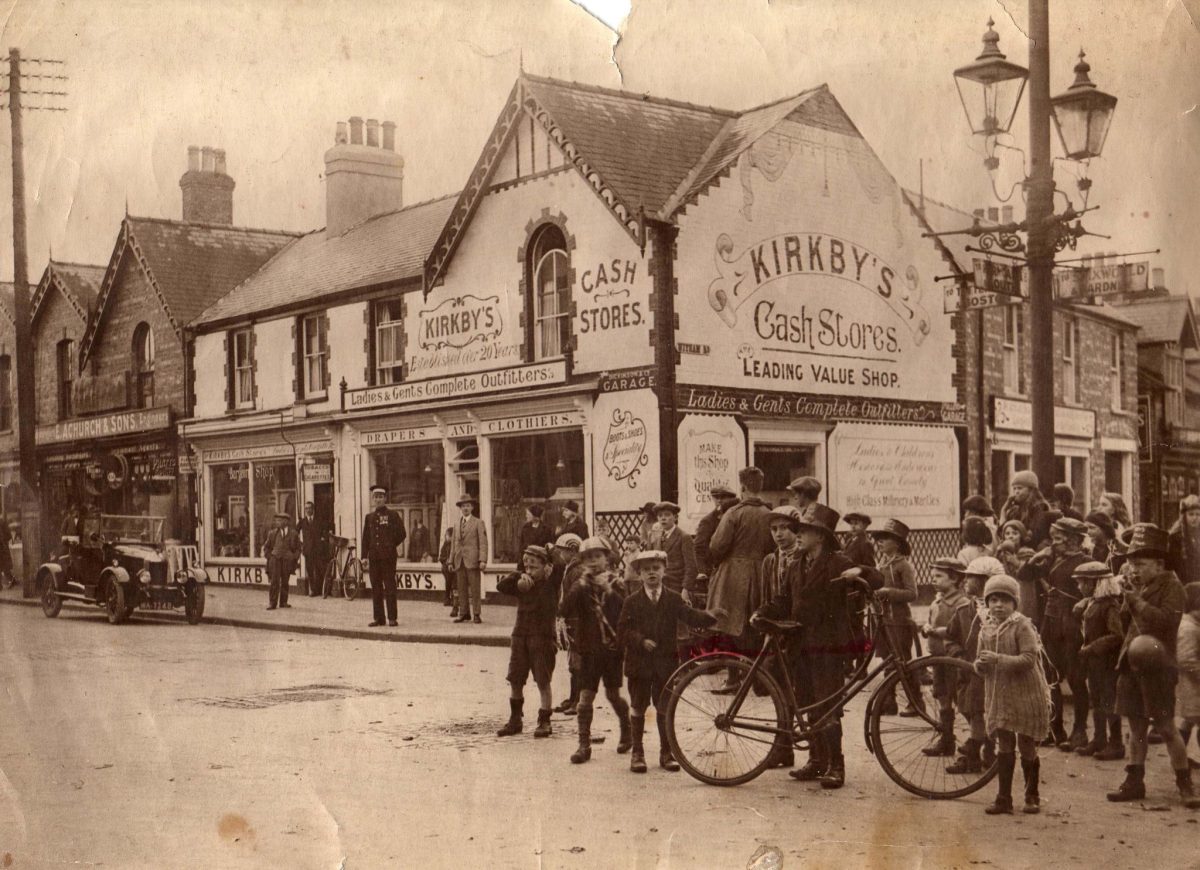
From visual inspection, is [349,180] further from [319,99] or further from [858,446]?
[319,99]

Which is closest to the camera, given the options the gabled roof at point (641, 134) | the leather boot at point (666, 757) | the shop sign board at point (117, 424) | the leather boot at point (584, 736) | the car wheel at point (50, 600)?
the leather boot at point (666, 757)

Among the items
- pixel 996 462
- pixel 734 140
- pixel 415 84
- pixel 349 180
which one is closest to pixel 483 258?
pixel 349 180

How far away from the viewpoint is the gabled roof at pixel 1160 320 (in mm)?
21688

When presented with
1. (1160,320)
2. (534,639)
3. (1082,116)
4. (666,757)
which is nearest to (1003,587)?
(666,757)

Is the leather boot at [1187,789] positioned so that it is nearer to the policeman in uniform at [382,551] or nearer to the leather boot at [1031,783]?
the leather boot at [1031,783]

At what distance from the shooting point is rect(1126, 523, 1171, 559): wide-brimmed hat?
6902 mm

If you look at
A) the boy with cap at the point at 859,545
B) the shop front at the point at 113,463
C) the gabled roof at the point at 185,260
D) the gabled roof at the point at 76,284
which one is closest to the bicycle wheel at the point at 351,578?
the shop front at the point at 113,463

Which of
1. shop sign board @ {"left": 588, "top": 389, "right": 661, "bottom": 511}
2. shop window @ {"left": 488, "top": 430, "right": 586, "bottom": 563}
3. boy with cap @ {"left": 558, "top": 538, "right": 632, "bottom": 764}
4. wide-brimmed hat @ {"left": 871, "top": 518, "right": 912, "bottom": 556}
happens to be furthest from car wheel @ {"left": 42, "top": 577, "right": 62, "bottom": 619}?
wide-brimmed hat @ {"left": 871, "top": 518, "right": 912, "bottom": 556}

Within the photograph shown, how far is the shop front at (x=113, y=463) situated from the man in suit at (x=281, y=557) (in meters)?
5.94

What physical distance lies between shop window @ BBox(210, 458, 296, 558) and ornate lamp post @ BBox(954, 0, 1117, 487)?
17.2 meters

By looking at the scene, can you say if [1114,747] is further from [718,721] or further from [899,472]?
[899,472]

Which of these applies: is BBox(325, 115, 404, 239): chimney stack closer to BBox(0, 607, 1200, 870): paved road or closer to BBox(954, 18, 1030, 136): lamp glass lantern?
BBox(0, 607, 1200, 870): paved road

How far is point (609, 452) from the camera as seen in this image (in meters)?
17.5

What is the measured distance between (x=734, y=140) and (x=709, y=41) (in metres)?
9.22
